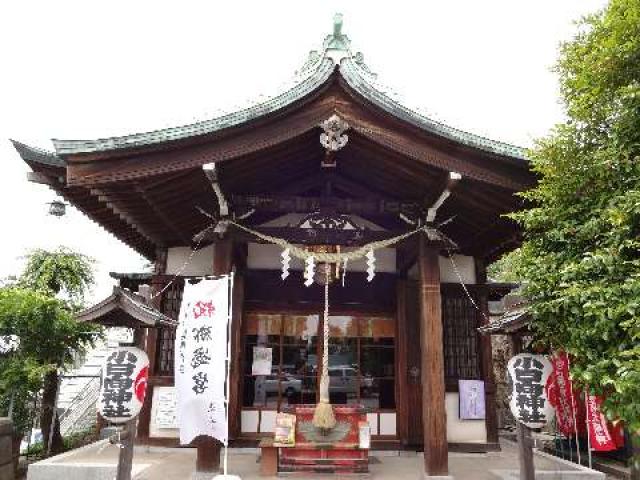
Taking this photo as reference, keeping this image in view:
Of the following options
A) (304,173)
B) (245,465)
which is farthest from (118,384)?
(304,173)

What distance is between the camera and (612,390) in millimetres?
5113

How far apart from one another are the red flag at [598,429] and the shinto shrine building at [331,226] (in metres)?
2.16

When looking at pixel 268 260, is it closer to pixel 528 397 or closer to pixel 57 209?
pixel 528 397

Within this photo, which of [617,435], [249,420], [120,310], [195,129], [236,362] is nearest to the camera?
[120,310]

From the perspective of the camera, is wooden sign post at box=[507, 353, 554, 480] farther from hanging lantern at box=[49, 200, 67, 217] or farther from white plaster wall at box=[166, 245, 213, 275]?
hanging lantern at box=[49, 200, 67, 217]

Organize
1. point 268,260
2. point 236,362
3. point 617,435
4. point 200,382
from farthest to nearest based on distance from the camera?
point 268,260 < point 236,362 < point 617,435 < point 200,382

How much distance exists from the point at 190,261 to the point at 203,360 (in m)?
4.30

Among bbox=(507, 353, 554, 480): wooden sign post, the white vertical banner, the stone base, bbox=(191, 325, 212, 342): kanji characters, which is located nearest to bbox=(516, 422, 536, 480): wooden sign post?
bbox=(507, 353, 554, 480): wooden sign post

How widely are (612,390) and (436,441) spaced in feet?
10.5

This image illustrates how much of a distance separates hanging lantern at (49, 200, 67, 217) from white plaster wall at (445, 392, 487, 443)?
1146cm

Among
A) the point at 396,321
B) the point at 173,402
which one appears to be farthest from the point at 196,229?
the point at 396,321

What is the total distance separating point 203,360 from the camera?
7102 mm

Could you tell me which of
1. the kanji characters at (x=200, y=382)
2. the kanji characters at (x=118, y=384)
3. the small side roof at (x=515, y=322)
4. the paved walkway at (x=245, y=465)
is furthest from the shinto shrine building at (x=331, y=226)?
the small side roof at (x=515, y=322)

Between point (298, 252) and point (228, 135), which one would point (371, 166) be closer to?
point (298, 252)
